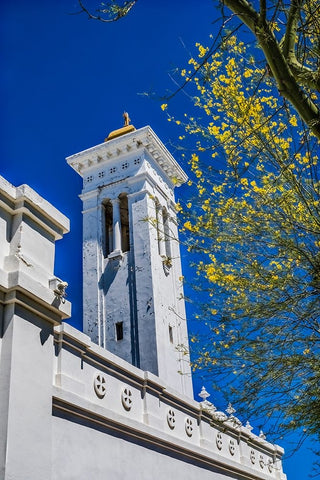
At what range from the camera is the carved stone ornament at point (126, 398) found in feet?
26.7

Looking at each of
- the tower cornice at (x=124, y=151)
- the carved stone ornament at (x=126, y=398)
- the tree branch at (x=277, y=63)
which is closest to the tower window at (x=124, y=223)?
the tower cornice at (x=124, y=151)

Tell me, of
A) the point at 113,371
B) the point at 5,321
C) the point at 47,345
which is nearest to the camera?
the point at 5,321

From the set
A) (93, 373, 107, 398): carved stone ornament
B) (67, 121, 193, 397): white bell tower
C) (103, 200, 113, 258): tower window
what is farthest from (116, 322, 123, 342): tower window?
(93, 373, 107, 398): carved stone ornament

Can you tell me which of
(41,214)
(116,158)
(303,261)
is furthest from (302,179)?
(116,158)

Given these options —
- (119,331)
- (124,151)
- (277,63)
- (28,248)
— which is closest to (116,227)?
(124,151)

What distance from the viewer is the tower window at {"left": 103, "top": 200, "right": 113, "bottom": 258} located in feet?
77.5

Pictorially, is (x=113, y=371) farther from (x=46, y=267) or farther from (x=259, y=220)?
(x=259, y=220)

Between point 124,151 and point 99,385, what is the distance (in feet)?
57.6

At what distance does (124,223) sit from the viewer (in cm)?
2453

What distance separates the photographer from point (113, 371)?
810cm

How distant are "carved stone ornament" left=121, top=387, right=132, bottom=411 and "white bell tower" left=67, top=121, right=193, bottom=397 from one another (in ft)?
36.5

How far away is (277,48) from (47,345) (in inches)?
151

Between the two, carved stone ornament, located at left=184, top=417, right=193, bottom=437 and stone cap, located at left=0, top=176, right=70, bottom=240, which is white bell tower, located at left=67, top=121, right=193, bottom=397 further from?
stone cap, located at left=0, top=176, right=70, bottom=240

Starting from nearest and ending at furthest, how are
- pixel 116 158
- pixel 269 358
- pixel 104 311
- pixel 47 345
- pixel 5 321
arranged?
1. pixel 5 321
2. pixel 47 345
3. pixel 269 358
4. pixel 104 311
5. pixel 116 158
